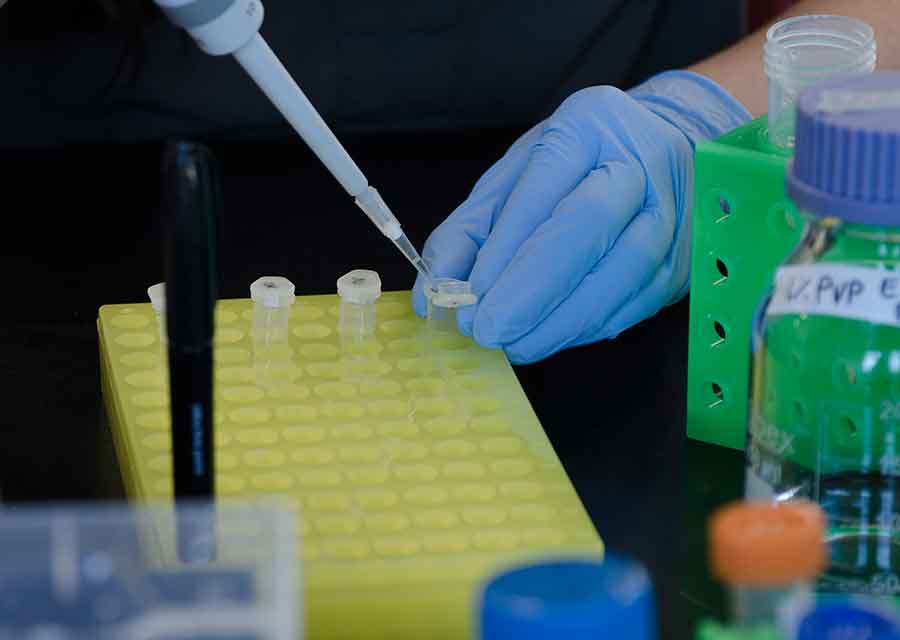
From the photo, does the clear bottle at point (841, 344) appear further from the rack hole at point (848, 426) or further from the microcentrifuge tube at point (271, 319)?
the microcentrifuge tube at point (271, 319)

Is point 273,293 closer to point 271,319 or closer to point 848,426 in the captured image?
point 271,319

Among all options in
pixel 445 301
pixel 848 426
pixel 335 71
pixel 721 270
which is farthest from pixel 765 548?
pixel 335 71

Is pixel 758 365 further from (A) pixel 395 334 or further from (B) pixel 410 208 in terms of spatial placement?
(B) pixel 410 208

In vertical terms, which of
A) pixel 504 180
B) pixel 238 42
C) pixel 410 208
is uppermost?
pixel 238 42

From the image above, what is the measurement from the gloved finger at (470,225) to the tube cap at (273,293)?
11 centimetres

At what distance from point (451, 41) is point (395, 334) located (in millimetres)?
804

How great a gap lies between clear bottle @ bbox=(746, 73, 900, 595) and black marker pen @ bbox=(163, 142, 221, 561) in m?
0.35

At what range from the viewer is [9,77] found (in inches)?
76.2

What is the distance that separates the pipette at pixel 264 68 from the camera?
1146mm

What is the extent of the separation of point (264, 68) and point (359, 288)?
0.21m

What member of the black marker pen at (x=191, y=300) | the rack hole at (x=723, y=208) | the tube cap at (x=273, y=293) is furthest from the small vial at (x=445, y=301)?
the black marker pen at (x=191, y=300)

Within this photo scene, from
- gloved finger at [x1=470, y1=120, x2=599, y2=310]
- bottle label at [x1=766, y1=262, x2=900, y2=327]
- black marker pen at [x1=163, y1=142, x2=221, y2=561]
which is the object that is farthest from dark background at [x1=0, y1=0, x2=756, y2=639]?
black marker pen at [x1=163, y1=142, x2=221, y2=561]

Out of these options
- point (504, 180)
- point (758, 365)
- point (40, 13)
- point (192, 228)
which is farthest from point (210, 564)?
point (40, 13)

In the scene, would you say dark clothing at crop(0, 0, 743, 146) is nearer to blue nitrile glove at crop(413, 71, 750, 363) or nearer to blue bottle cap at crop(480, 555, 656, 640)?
blue nitrile glove at crop(413, 71, 750, 363)
